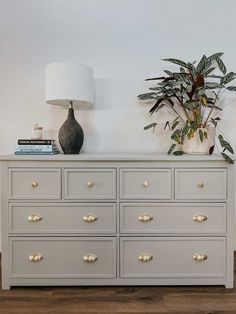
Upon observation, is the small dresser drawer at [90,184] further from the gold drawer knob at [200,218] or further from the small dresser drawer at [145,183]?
the gold drawer knob at [200,218]

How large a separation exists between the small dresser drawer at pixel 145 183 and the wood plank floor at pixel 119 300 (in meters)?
0.63

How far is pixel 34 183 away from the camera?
1861 mm

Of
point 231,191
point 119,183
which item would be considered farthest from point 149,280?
point 231,191

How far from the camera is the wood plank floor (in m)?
1.65

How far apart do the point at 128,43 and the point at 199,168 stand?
1.26 metres

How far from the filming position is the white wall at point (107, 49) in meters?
2.38

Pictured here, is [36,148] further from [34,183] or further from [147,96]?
[147,96]

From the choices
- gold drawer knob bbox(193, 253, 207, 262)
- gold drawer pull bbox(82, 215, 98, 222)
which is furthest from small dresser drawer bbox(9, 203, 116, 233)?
gold drawer knob bbox(193, 253, 207, 262)

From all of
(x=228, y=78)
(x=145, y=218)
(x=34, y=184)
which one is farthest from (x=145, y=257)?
(x=228, y=78)

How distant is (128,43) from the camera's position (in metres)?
2.39

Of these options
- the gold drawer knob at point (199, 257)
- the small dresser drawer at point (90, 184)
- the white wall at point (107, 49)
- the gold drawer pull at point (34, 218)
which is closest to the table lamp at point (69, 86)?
the small dresser drawer at point (90, 184)

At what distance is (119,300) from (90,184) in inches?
29.4

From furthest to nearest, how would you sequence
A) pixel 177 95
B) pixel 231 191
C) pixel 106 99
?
1. pixel 106 99
2. pixel 177 95
3. pixel 231 191

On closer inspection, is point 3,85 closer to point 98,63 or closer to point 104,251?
point 98,63
